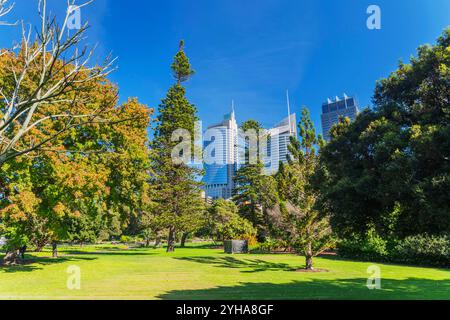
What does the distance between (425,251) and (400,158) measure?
17.3 metres

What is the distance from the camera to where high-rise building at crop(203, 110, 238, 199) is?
332 feet

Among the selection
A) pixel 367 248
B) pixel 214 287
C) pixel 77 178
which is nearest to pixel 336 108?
pixel 367 248

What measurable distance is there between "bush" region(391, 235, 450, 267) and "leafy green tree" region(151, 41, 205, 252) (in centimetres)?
2031

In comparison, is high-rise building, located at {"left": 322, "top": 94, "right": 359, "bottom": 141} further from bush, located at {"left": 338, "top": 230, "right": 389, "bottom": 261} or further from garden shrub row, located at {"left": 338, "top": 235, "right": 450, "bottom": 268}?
garden shrub row, located at {"left": 338, "top": 235, "right": 450, "bottom": 268}

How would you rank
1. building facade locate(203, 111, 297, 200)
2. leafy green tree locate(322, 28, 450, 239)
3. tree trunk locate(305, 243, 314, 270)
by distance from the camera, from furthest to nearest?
building facade locate(203, 111, 297, 200)
tree trunk locate(305, 243, 314, 270)
leafy green tree locate(322, 28, 450, 239)

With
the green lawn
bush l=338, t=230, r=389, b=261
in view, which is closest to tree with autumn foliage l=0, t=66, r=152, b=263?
the green lawn

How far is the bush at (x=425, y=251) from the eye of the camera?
21.6 meters

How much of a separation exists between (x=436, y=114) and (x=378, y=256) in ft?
64.0

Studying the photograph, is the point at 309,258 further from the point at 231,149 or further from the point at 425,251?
the point at 231,149

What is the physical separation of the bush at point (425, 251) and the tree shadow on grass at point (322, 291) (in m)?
7.77

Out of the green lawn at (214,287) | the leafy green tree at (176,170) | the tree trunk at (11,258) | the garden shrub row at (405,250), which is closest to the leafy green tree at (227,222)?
the leafy green tree at (176,170)

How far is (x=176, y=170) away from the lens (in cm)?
3891
